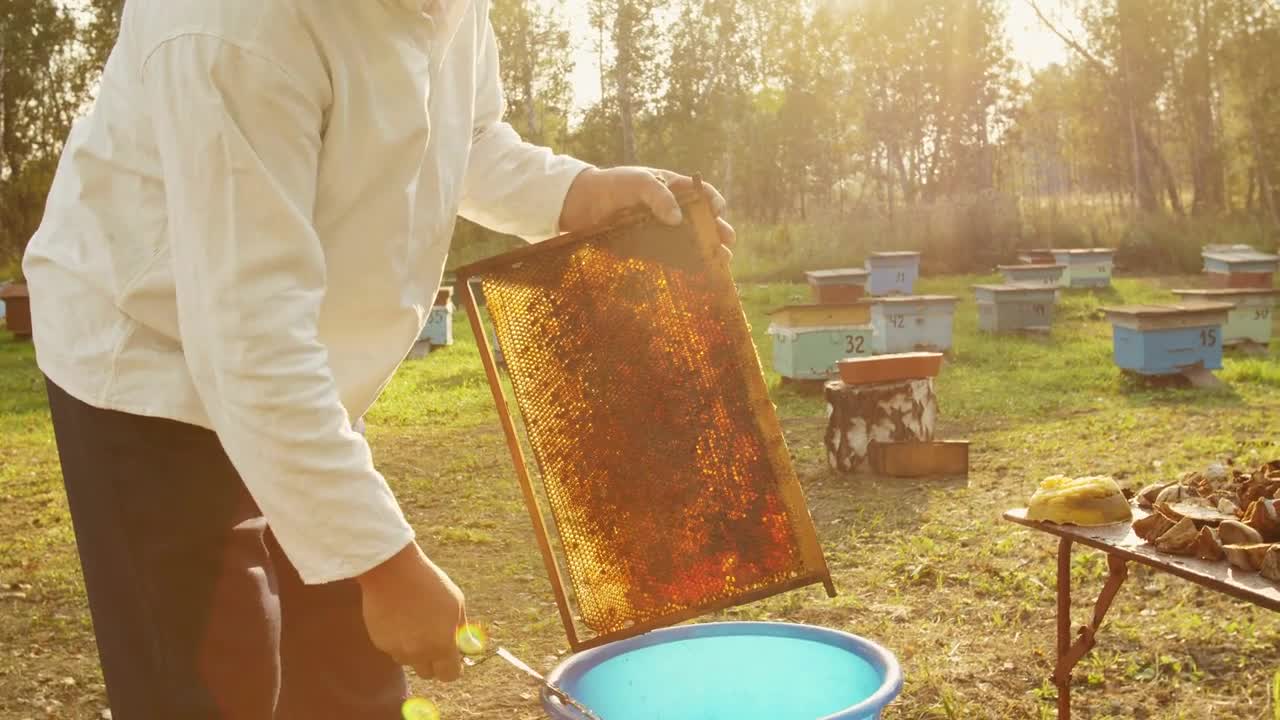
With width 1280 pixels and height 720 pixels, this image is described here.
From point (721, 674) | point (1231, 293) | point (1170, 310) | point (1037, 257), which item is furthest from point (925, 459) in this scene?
point (1037, 257)

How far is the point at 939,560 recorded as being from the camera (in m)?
4.44

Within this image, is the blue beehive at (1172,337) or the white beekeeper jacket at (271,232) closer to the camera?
the white beekeeper jacket at (271,232)

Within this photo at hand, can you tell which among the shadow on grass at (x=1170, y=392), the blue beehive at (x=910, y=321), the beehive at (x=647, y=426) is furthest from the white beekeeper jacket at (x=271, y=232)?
the blue beehive at (x=910, y=321)

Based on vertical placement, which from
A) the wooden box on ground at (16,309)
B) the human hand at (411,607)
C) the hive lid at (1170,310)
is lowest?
the hive lid at (1170,310)

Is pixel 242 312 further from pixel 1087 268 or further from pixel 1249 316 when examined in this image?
pixel 1087 268

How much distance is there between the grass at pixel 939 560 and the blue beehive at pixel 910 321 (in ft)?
2.66

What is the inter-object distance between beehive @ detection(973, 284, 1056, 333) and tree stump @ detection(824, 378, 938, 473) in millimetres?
5468

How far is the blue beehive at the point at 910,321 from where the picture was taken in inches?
376

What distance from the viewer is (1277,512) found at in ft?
7.20

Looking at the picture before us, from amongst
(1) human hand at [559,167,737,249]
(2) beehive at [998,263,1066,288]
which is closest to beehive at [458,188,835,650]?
(1) human hand at [559,167,737,249]

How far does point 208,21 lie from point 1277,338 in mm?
11664

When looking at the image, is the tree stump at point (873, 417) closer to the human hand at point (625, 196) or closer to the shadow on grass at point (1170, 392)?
the shadow on grass at point (1170, 392)

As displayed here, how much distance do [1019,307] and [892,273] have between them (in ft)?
12.1

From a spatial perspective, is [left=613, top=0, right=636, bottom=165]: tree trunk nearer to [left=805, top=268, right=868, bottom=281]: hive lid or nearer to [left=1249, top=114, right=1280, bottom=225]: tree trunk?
[left=1249, top=114, right=1280, bottom=225]: tree trunk
